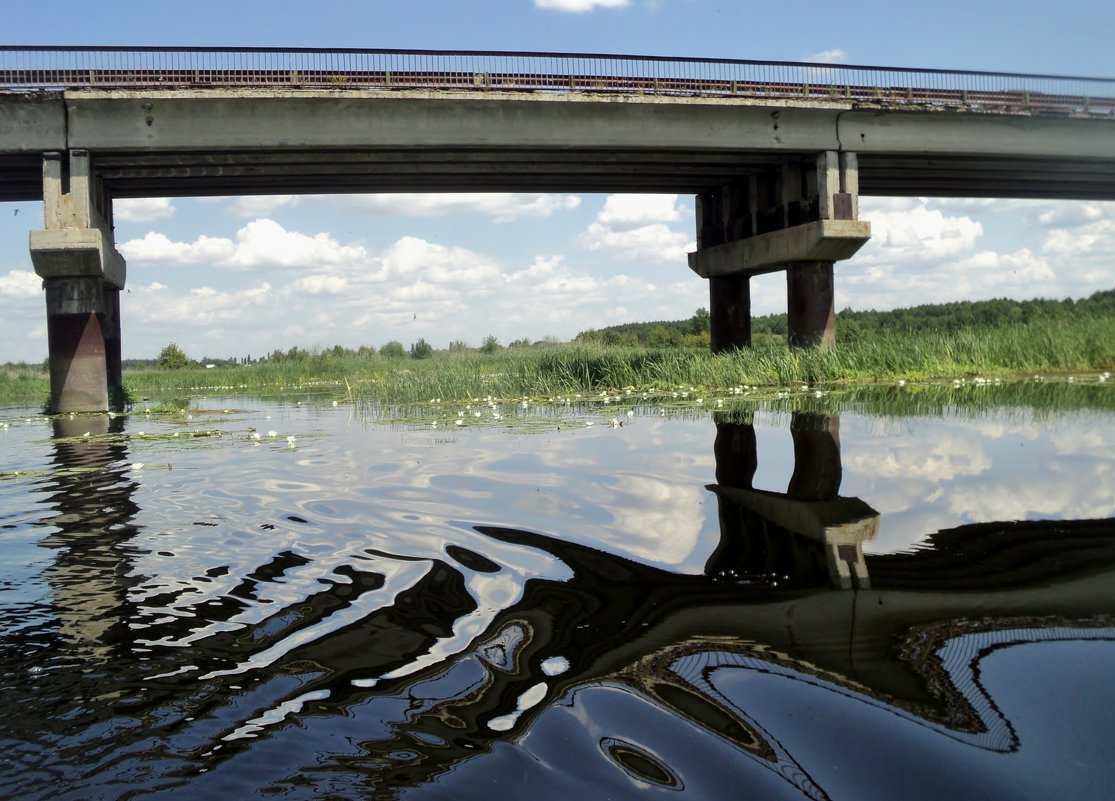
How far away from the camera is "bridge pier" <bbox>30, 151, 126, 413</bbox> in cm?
1981

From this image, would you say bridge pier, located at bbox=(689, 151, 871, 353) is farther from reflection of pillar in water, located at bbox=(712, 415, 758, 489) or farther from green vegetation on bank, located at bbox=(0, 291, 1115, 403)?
reflection of pillar in water, located at bbox=(712, 415, 758, 489)

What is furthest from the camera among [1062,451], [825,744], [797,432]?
[797,432]

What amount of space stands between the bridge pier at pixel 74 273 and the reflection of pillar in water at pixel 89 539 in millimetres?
9778

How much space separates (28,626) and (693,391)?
626 inches

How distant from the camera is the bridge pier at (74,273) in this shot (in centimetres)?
1981

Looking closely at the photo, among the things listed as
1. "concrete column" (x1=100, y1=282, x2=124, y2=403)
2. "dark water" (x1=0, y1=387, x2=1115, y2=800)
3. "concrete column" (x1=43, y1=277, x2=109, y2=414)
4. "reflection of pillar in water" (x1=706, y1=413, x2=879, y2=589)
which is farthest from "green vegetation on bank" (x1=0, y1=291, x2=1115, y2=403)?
"dark water" (x1=0, y1=387, x2=1115, y2=800)

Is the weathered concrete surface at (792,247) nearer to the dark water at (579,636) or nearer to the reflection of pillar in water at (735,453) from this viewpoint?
the reflection of pillar in water at (735,453)

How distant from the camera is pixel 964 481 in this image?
6.71 meters

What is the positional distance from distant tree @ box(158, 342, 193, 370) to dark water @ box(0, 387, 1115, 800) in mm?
53585

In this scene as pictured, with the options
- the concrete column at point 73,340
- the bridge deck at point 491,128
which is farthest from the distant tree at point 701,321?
the concrete column at point 73,340

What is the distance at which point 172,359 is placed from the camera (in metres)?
57.4

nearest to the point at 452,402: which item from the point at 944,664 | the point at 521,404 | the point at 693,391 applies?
the point at 521,404

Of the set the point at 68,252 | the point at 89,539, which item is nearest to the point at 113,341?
the point at 68,252

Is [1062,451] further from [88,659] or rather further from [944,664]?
[88,659]
